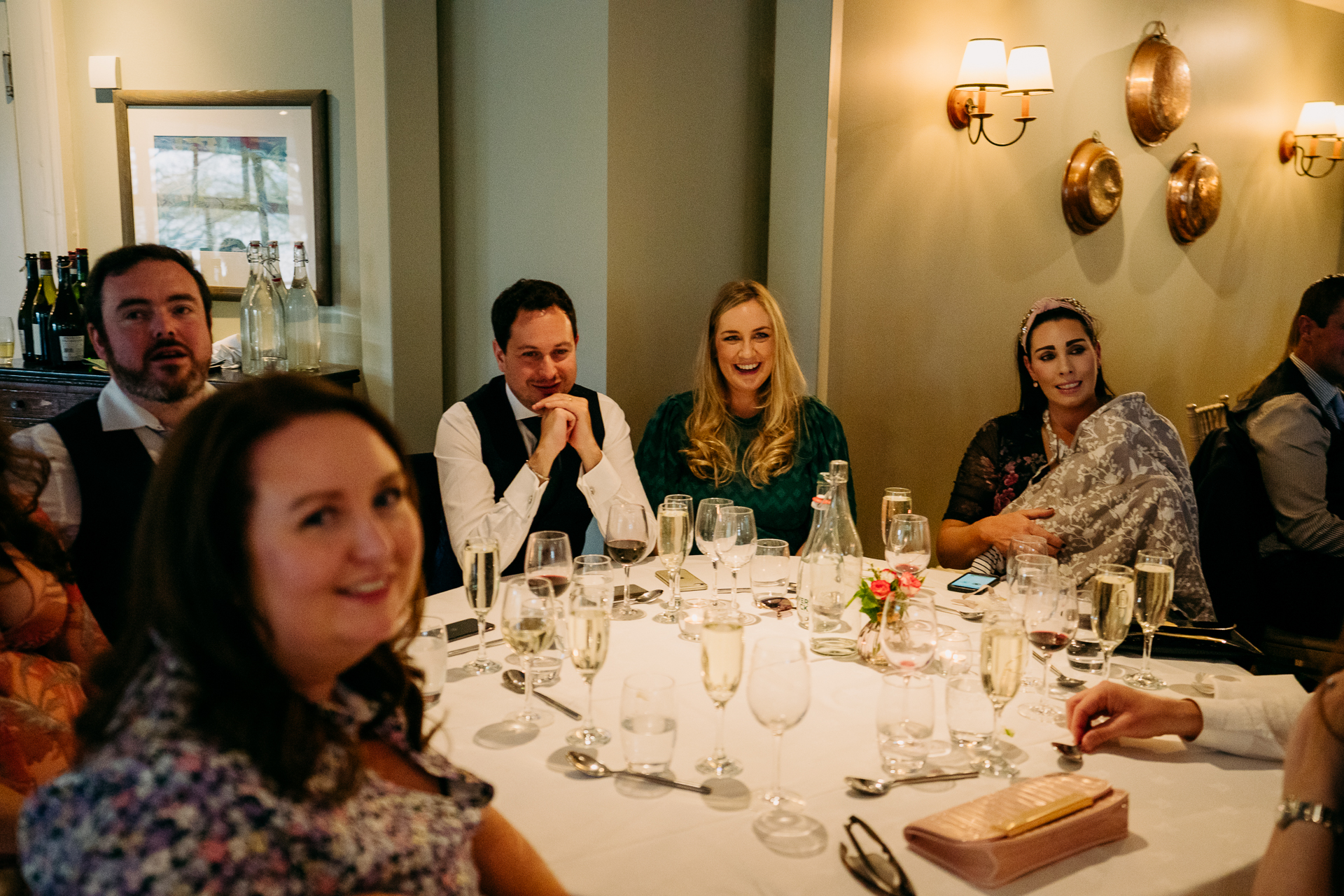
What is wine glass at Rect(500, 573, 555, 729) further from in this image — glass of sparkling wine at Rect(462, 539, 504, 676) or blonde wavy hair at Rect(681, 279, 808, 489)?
blonde wavy hair at Rect(681, 279, 808, 489)

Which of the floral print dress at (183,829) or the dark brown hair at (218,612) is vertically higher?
the dark brown hair at (218,612)

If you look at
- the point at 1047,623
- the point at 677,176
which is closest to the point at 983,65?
the point at 677,176

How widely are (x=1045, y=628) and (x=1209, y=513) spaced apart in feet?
4.86

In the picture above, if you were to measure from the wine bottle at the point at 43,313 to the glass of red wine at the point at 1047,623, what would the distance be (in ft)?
11.2

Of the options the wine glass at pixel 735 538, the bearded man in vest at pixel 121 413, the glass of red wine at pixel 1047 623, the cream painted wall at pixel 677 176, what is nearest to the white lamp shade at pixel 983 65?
the cream painted wall at pixel 677 176

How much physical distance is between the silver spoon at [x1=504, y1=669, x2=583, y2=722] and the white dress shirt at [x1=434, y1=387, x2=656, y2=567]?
701mm

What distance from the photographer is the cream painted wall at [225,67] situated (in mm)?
3604

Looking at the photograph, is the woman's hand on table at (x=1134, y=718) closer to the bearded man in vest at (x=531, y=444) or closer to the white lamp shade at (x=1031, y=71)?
the bearded man in vest at (x=531, y=444)

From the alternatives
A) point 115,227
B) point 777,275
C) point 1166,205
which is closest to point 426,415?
point 777,275

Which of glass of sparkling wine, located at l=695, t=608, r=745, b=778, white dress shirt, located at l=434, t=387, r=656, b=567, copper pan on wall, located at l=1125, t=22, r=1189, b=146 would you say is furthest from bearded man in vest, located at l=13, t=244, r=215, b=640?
copper pan on wall, located at l=1125, t=22, r=1189, b=146

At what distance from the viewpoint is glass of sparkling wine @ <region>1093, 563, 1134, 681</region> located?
1509mm

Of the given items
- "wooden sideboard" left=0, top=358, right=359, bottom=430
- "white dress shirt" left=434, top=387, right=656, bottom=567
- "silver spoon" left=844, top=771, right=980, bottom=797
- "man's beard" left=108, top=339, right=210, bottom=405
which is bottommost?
"silver spoon" left=844, top=771, right=980, bottom=797

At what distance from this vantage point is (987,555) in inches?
95.3

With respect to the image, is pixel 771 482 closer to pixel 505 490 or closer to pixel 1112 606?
pixel 505 490
